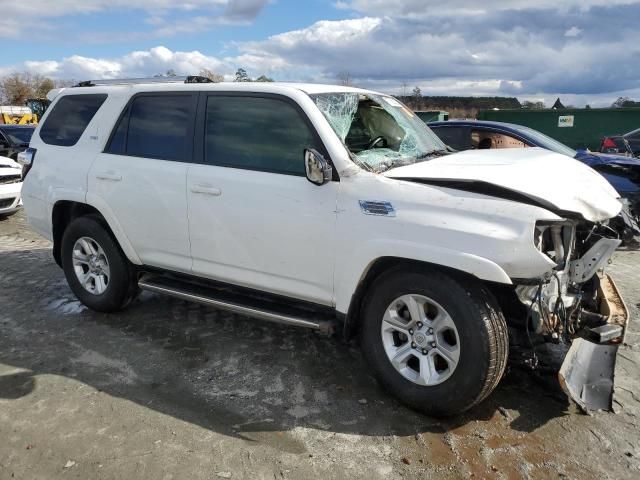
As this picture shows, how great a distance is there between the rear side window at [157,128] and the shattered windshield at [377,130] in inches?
43.6

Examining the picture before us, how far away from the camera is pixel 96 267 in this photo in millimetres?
4887

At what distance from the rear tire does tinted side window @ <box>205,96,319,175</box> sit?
4.49 ft

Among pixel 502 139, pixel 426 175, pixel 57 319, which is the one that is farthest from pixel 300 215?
pixel 502 139

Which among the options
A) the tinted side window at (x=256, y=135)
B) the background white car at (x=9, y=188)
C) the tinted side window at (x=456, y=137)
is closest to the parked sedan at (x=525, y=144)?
the tinted side window at (x=456, y=137)

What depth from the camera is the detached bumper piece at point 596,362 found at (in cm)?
325

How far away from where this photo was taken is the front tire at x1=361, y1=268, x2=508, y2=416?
302 centimetres

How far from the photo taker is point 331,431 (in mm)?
3189

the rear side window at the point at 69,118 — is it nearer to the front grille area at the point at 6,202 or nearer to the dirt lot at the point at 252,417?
the dirt lot at the point at 252,417

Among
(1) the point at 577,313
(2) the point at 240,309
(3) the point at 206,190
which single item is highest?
(3) the point at 206,190

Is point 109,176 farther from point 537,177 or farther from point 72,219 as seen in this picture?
point 537,177

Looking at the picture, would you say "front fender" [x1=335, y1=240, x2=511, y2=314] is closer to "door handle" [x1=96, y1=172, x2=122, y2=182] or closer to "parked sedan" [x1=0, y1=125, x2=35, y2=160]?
"door handle" [x1=96, y1=172, x2=122, y2=182]

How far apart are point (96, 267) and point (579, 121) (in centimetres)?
1999

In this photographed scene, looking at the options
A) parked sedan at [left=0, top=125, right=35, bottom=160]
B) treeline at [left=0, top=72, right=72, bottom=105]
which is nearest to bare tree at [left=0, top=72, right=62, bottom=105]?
treeline at [left=0, top=72, right=72, bottom=105]

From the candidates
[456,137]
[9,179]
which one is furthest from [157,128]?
[9,179]
